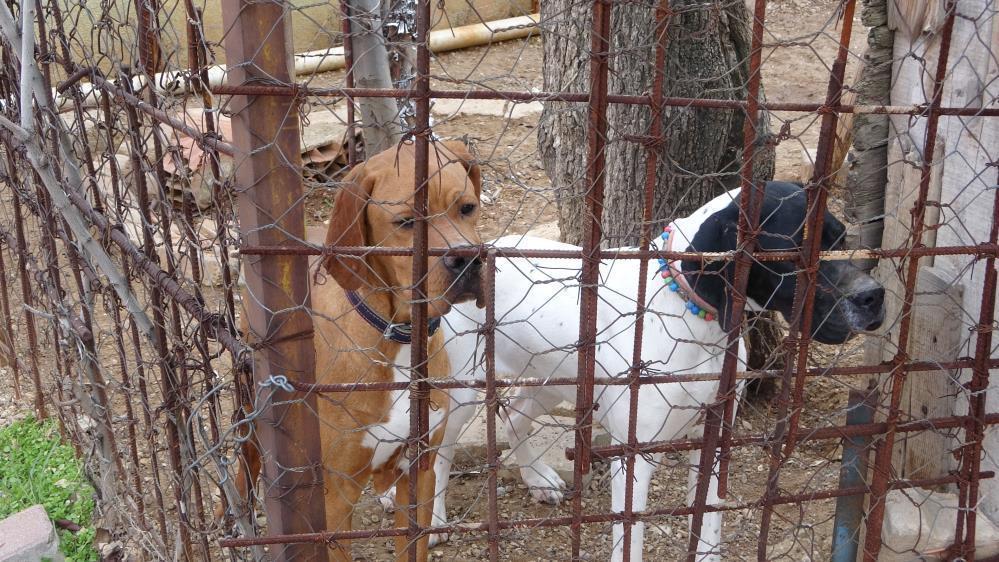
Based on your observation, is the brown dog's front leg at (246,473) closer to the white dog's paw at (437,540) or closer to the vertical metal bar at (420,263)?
the vertical metal bar at (420,263)

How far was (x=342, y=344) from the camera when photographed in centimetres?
268

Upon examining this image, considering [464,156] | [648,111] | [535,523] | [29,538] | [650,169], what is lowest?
[29,538]

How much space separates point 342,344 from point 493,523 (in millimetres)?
732

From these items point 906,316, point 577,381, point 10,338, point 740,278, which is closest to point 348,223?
point 577,381

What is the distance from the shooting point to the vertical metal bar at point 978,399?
7.84 feet

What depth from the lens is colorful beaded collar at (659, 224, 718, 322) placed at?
2693 mm

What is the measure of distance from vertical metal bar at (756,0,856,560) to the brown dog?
31.1 inches

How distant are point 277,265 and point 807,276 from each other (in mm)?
1237

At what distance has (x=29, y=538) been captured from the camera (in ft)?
10.4

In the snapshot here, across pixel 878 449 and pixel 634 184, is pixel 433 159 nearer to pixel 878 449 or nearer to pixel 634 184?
pixel 878 449

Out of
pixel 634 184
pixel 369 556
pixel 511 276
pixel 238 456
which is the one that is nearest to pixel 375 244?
pixel 238 456

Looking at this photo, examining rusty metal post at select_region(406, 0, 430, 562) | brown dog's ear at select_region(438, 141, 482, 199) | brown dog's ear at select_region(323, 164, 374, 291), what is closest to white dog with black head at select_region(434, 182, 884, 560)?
rusty metal post at select_region(406, 0, 430, 562)

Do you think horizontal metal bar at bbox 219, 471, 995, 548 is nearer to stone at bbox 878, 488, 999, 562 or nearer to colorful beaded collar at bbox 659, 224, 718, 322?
stone at bbox 878, 488, 999, 562

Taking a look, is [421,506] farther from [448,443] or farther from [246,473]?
[246,473]
